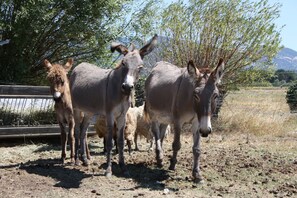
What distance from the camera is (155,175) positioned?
762 centimetres

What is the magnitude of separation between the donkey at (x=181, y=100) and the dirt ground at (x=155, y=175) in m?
0.47

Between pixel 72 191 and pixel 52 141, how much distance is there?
5.82 m

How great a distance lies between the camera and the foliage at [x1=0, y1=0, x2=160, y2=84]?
11.6 meters

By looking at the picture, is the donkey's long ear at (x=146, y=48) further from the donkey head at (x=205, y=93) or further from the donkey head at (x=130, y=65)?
the donkey head at (x=205, y=93)

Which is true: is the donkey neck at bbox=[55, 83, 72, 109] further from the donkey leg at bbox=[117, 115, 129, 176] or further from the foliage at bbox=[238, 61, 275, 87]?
the foliage at bbox=[238, 61, 275, 87]

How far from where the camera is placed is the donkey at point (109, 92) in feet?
23.5

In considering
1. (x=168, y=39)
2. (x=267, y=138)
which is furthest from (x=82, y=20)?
(x=267, y=138)

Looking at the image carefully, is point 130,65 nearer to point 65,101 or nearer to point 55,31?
point 65,101

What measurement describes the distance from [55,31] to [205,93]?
7.28 metres

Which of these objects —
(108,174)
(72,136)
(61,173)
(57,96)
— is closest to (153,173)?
(108,174)

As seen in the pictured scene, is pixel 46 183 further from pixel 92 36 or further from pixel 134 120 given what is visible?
pixel 92 36

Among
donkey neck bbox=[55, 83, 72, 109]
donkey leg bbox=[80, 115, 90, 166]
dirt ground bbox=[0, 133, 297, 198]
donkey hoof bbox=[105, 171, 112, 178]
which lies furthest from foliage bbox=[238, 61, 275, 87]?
donkey hoof bbox=[105, 171, 112, 178]

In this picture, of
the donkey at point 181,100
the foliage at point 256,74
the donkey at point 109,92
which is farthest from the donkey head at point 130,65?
the foliage at point 256,74

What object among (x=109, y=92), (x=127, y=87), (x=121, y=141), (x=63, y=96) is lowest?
(x=121, y=141)
